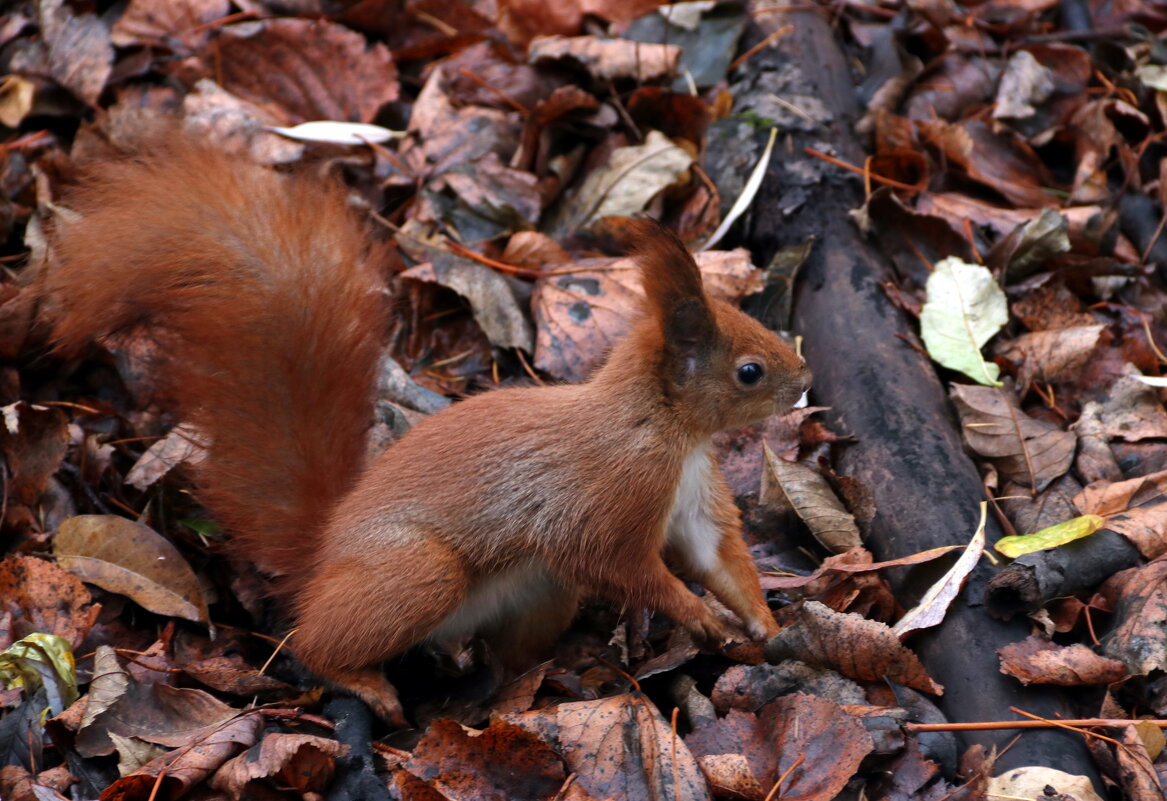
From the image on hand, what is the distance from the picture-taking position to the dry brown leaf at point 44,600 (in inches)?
105

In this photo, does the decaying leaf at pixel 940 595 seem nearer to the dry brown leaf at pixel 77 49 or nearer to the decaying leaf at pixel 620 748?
the decaying leaf at pixel 620 748

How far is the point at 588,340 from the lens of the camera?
3393 millimetres

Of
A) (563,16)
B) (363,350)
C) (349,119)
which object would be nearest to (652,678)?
(363,350)

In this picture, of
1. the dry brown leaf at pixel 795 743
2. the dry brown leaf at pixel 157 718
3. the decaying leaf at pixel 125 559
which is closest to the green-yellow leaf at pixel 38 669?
the dry brown leaf at pixel 157 718

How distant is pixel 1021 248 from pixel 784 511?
128 centimetres

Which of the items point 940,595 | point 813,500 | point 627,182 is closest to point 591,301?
point 627,182

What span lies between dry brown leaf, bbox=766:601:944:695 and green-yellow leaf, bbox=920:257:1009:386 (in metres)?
1.10

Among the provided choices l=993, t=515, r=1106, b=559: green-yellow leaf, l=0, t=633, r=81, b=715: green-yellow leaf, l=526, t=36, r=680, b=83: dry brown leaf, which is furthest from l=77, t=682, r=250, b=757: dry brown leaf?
l=526, t=36, r=680, b=83: dry brown leaf

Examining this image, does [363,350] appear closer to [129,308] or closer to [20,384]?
[129,308]

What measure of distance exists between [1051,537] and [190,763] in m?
2.03

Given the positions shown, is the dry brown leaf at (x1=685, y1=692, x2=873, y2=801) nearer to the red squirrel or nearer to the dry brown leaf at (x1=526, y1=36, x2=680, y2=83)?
the red squirrel

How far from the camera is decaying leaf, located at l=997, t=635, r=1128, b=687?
239 cm

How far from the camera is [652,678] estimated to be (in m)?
2.69

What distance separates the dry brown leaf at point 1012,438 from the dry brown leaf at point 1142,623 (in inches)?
17.3
